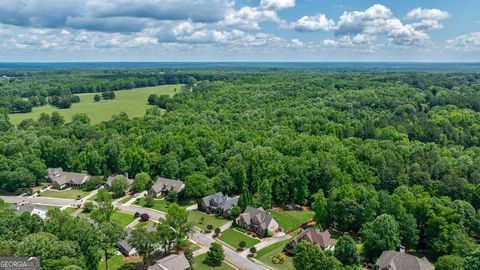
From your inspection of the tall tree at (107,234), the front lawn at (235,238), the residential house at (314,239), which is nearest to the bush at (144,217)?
the front lawn at (235,238)

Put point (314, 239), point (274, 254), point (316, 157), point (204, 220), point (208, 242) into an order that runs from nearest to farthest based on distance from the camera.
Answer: point (274, 254) → point (314, 239) → point (208, 242) → point (204, 220) → point (316, 157)

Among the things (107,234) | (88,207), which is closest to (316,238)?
(107,234)

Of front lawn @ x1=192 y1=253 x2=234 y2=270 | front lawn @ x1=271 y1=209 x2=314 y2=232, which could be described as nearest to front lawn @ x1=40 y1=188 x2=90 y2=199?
front lawn @ x1=192 y1=253 x2=234 y2=270

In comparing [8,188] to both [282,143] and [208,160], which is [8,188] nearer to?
[208,160]

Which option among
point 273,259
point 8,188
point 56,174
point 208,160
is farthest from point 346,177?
point 8,188

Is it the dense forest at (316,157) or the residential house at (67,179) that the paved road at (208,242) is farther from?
the residential house at (67,179)

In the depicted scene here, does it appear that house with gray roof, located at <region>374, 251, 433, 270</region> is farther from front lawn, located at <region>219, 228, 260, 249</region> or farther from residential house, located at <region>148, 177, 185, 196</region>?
residential house, located at <region>148, 177, 185, 196</region>

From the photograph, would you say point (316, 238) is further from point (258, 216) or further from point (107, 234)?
point (107, 234)
